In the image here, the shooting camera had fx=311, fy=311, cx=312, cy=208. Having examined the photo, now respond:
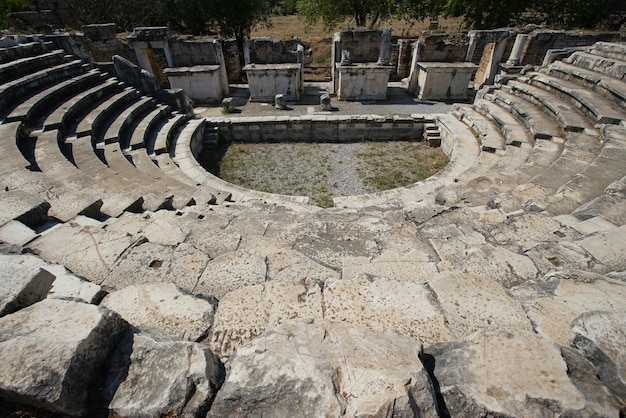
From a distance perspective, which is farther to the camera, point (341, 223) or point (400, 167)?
point (400, 167)

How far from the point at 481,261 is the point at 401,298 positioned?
4.53 ft

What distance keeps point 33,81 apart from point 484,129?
13.0 m

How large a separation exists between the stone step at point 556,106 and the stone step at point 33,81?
1363 cm

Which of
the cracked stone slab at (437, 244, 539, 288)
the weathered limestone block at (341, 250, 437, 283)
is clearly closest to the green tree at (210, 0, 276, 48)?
the weathered limestone block at (341, 250, 437, 283)

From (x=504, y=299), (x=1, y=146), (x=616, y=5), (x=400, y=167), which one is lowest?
(x=400, y=167)

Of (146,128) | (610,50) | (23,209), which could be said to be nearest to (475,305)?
(23,209)

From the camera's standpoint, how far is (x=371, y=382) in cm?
143

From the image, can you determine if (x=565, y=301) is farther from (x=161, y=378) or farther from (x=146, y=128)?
(x=146, y=128)

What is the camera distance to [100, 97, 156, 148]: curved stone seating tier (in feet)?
27.2

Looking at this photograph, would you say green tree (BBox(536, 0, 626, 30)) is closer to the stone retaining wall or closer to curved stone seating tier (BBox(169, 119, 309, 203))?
the stone retaining wall

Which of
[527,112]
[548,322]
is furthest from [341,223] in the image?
[527,112]

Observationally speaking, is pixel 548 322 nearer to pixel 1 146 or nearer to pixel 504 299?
pixel 504 299

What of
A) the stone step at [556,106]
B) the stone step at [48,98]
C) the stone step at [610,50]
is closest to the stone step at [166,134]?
the stone step at [48,98]

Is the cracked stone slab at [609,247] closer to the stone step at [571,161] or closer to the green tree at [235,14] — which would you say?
the stone step at [571,161]
